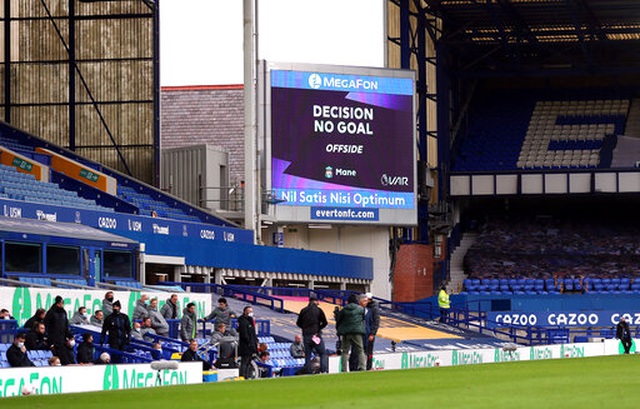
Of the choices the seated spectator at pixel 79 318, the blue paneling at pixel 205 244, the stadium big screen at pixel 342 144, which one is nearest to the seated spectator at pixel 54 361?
the seated spectator at pixel 79 318

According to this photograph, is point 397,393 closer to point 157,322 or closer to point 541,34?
point 157,322

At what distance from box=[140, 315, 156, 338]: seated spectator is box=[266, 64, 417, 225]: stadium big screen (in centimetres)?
1938

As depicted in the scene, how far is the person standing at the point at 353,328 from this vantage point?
24828mm

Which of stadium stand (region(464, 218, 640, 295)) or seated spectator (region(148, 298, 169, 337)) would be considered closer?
seated spectator (region(148, 298, 169, 337))

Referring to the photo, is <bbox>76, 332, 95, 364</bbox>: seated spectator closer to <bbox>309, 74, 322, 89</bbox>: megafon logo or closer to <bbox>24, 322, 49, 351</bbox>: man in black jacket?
<bbox>24, 322, 49, 351</bbox>: man in black jacket

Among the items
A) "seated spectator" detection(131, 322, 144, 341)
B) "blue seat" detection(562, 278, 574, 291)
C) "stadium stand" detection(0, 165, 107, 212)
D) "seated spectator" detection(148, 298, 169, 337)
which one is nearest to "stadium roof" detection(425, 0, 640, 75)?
"blue seat" detection(562, 278, 574, 291)

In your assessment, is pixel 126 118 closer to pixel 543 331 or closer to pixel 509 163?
pixel 543 331

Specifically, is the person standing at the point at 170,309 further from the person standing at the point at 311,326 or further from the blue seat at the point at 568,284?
the blue seat at the point at 568,284

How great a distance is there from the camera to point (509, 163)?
63500 mm

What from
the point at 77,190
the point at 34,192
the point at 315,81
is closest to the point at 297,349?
the point at 34,192

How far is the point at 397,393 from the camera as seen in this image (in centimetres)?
1598

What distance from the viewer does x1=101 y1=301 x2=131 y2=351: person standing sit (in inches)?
968

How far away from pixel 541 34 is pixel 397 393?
49.2 m

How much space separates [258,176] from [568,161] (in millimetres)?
20607
